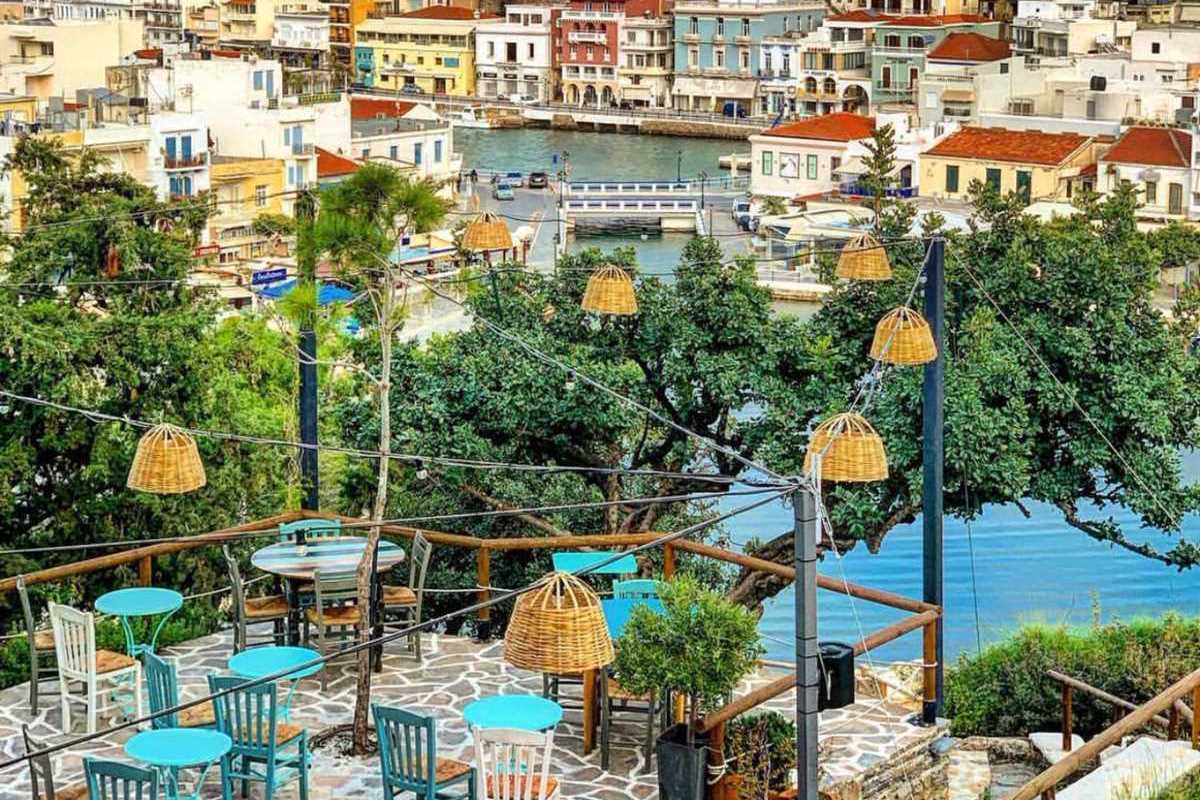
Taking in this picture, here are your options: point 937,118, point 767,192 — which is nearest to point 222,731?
point 767,192

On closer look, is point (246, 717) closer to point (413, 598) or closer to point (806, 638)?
point (413, 598)

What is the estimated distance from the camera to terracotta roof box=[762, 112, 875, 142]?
6456 centimetres

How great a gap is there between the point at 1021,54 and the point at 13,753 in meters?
66.2

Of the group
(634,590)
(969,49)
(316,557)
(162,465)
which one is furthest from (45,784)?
(969,49)

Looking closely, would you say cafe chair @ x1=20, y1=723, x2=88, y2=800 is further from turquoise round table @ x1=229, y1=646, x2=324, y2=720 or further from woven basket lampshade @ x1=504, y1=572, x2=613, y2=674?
woven basket lampshade @ x1=504, y1=572, x2=613, y2=674

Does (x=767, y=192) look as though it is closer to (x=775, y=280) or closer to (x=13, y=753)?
(x=775, y=280)

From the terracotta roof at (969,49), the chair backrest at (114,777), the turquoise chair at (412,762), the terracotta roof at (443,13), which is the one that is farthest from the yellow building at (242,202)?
the chair backrest at (114,777)

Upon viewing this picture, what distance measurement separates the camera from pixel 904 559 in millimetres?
25922

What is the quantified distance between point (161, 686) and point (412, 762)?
116cm

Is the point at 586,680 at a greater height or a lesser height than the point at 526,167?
greater

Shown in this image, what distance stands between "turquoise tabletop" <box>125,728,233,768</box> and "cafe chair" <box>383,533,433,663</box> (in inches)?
82.1

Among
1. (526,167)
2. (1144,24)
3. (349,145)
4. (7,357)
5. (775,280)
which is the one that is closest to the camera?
(7,357)

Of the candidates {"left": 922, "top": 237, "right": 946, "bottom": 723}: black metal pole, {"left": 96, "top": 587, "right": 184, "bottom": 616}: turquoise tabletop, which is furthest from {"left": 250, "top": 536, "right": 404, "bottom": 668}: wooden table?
{"left": 922, "top": 237, "right": 946, "bottom": 723}: black metal pole

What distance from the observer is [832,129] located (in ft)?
214
